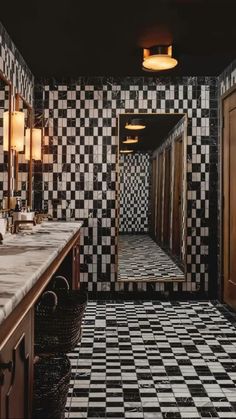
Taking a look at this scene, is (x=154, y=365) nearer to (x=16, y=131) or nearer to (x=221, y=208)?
(x=16, y=131)

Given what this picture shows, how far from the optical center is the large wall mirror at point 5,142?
471 centimetres

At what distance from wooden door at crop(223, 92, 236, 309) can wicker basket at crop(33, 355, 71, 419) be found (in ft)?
10.6

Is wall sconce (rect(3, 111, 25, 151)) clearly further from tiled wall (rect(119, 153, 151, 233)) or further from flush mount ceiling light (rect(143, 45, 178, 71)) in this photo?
tiled wall (rect(119, 153, 151, 233))

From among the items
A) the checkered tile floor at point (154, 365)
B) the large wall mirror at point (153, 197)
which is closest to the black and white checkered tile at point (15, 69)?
the large wall mirror at point (153, 197)

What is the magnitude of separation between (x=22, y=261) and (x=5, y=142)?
2.66 meters

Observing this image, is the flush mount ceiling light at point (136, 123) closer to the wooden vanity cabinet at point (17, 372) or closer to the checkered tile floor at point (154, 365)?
the checkered tile floor at point (154, 365)

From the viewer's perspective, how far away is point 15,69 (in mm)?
5328

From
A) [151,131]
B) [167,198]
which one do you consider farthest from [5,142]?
[167,198]

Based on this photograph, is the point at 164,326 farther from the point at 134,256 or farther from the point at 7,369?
the point at 134,256

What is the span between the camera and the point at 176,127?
395 inches

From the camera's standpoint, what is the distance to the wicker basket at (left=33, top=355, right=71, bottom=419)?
2.59 m

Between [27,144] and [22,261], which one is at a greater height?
[27,144]

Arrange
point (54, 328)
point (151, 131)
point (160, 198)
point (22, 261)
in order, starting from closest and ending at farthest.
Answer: point (22, 261) < point (54, 328) < point (151, 131) < point (160, 198)

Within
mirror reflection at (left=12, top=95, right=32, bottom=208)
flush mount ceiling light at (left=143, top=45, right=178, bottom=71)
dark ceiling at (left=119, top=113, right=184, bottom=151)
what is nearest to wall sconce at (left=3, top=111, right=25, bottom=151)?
mirror reflection at (left=12, top=95, right=32, bottom=208)
